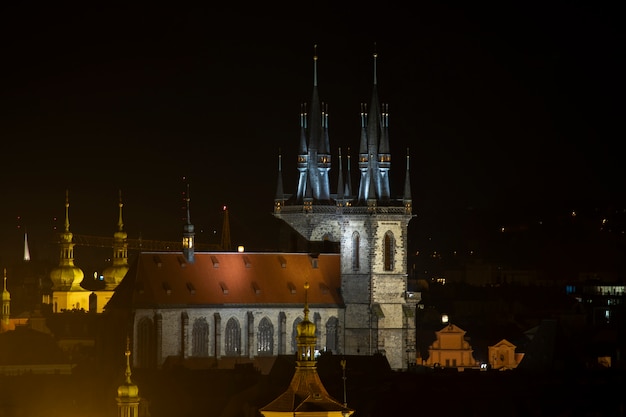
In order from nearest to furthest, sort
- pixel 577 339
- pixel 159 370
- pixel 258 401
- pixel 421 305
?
pixel 258 401 → pixel 159 370 → pixel 577 339 → pixel 421 305

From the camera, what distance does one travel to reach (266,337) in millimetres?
140625

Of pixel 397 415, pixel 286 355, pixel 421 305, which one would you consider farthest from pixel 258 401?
pixel 421 305

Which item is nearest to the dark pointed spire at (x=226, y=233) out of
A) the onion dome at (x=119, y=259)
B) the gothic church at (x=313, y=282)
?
the onion dome at (x=119, y=259)

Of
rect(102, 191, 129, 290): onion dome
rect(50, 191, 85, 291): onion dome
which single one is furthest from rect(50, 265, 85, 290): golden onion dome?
rect(102, 191, 129, 290): onion dome

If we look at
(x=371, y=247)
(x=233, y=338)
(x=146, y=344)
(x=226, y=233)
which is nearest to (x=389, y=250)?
(x=371, y=247)

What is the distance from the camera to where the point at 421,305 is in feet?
645

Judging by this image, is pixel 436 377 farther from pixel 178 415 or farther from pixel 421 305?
pixel 421 305

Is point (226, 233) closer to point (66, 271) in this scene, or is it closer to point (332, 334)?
point (66, 271)

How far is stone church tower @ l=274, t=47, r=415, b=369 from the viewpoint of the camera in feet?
464

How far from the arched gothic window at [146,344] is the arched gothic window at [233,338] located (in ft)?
18.0

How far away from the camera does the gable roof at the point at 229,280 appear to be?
451 ft

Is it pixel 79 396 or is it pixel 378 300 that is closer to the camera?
pixel 79 396

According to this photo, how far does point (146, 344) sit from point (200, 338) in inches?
169

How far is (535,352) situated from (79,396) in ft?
89.9
